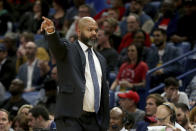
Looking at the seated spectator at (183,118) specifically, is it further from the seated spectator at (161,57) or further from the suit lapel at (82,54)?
the seated spectator at (161,57)

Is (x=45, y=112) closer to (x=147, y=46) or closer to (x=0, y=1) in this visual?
(x=147, y=46)

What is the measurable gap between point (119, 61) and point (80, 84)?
5.29 meters

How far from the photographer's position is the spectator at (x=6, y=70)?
11.9 meters

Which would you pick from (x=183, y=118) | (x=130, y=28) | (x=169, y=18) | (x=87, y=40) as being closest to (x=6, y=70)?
(x=130, y=28)

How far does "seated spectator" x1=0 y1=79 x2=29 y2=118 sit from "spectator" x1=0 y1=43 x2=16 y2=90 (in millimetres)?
1182

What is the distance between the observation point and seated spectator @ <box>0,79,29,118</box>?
34.1 ft

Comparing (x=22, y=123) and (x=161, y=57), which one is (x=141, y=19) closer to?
(x=161, y=57)

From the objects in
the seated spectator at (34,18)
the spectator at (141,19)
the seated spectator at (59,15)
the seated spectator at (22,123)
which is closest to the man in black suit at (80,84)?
the seated spectator at (22,123)

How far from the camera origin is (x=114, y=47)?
11.7 m

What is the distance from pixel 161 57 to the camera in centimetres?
1070

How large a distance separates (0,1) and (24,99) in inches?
176

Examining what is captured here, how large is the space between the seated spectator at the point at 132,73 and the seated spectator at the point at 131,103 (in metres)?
0.73

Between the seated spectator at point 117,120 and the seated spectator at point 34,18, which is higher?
the seated spectator at point 34,18

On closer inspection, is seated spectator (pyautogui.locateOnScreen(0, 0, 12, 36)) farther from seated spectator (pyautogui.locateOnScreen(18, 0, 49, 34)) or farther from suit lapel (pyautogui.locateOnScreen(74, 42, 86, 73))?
suit lapel (pyautogui.locateOnScreen(74, 42, 86, 73))
